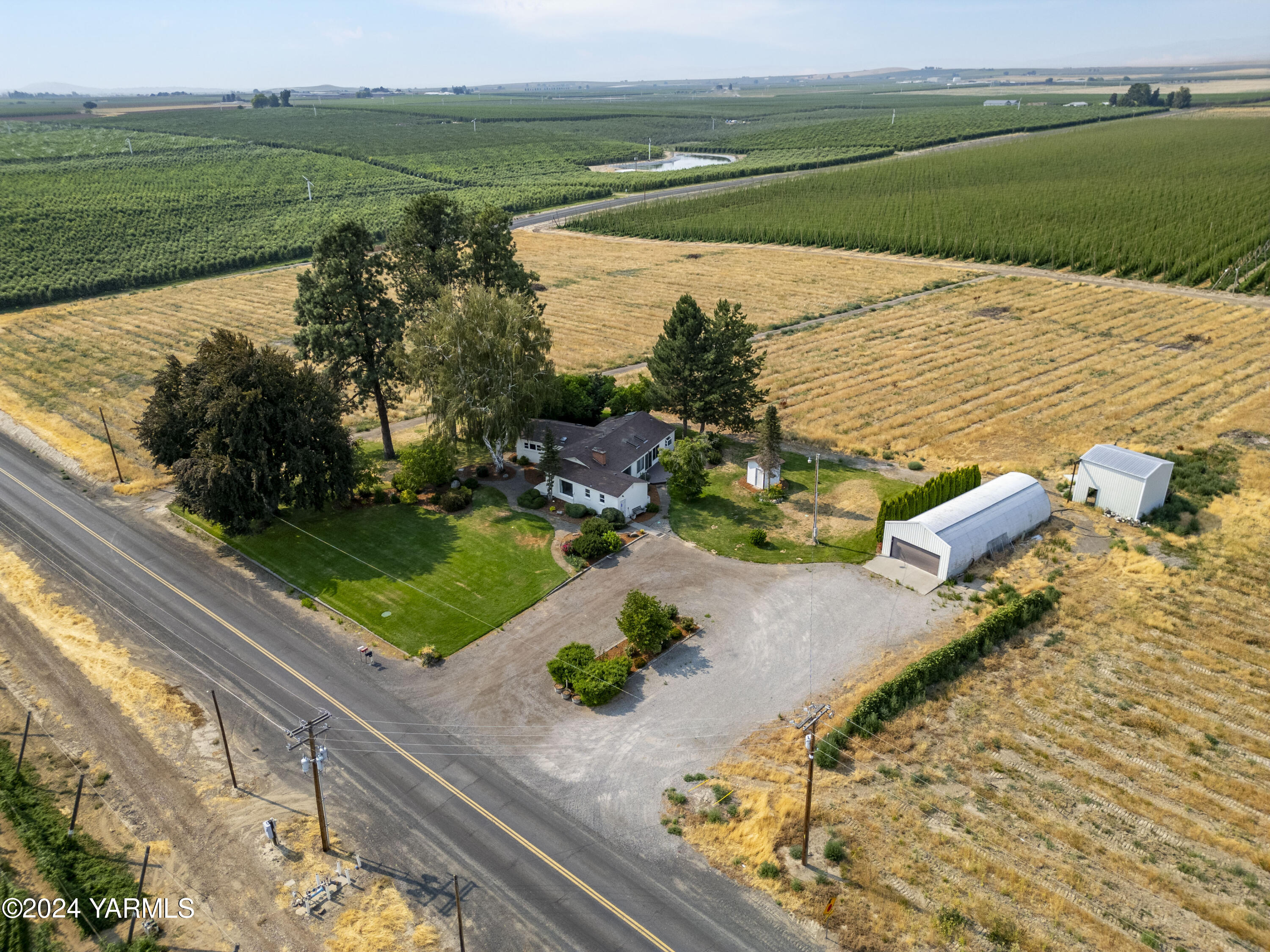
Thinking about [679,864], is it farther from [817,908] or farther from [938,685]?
[938,685]

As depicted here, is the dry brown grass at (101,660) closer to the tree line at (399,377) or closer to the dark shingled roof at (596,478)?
the tree line at (399,377)

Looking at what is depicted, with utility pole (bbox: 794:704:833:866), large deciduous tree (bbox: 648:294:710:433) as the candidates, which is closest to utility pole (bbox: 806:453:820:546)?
large deciduous tree (bbox: 648:294:710:433)

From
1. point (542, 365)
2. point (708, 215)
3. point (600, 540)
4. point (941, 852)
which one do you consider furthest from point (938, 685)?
point (708, 215)

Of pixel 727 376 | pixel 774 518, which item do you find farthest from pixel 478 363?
pixel 774 518

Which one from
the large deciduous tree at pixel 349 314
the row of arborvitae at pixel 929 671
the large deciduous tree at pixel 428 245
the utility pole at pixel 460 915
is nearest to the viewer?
the utility pole at pixel 460 915

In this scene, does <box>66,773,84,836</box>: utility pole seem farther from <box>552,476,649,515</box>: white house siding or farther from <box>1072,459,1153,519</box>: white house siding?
<box>1072,459,1153,519</box>: white house siding

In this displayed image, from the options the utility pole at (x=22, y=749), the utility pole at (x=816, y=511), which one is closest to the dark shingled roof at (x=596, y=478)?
the utility pole at (x=816, y=511)

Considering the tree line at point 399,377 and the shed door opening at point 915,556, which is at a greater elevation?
the tree line at point 399,377
